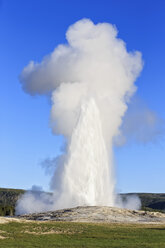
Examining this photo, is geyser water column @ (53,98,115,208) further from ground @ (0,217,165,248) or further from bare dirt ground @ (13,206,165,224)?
ground @ (0,217,165,248)

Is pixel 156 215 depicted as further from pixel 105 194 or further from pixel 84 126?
pixel 84 126

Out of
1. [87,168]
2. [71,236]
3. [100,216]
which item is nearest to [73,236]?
[71,236]

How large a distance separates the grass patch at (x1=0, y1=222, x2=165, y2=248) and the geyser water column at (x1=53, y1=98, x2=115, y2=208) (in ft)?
127

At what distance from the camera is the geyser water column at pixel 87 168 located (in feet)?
308

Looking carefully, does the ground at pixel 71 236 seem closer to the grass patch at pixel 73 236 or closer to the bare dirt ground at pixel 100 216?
the grass patch at pixel 73 236

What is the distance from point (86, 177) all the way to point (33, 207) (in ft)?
66.5

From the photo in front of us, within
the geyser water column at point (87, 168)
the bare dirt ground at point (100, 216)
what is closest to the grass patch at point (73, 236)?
the bare dirt ground at point (100, 216)

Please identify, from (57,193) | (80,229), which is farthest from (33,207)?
Answer: (80,229)

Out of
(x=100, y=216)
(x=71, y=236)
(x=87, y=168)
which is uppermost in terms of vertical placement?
(x=87, y=168)

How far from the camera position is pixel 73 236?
149 ft

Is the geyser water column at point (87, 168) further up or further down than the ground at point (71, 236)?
further up

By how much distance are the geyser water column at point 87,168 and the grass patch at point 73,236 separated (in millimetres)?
38558

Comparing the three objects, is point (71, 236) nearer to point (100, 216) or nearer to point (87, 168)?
point (100, 216)

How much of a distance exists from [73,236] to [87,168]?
50.5 metres
